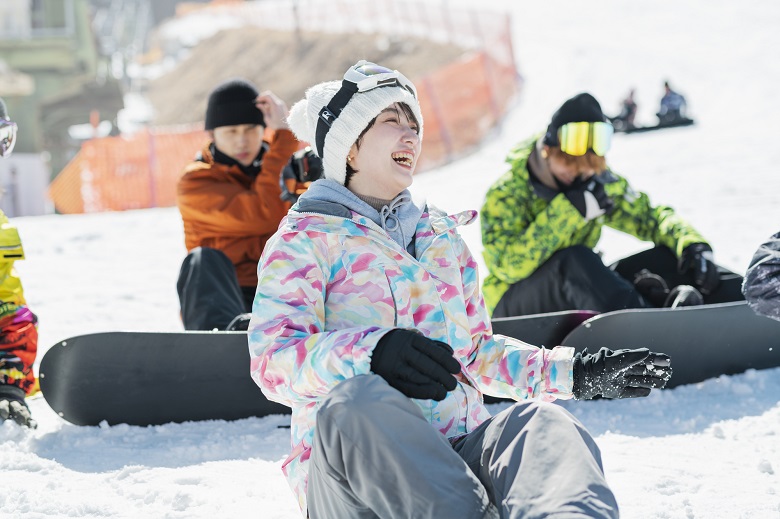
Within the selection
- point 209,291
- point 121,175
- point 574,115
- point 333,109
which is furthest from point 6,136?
point 121,175

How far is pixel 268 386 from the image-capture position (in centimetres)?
192

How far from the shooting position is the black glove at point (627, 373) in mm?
1981

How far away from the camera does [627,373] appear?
6.52 feet

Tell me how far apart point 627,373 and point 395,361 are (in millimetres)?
529

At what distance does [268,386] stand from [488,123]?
15046 mm

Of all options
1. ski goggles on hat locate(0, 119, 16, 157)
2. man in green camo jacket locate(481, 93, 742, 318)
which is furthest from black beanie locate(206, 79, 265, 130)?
man in green camo jacket locate(481, 93, 742, 318)

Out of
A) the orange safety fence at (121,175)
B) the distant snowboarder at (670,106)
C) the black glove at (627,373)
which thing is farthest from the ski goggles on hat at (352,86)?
the distant snowboarder at (670,106)

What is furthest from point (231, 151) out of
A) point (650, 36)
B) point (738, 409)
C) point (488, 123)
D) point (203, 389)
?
point (650, 36)

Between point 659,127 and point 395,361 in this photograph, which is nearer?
point 395,361

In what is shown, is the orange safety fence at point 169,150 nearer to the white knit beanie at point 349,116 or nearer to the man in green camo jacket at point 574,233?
the man in green camo jacket at point 574,233

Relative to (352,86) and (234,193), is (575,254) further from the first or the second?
(352,86)

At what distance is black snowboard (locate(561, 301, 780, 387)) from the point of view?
3670 millimetres

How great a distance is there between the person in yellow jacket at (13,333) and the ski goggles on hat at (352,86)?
1831 mm

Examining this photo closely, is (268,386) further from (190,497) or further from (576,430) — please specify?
(190,497)
